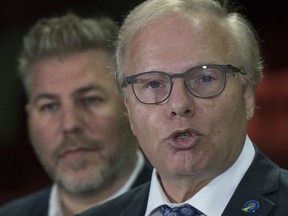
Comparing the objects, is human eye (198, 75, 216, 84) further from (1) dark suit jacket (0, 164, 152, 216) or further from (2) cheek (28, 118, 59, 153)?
(1) dark suit jacket (0, 164, 152, 216)

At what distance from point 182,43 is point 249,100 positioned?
0.30 metres

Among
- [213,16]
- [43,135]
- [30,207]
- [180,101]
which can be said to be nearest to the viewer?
[180,101]

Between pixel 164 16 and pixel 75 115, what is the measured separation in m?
1.06

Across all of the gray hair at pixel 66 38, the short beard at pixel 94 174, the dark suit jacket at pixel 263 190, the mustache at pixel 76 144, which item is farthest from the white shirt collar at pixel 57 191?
the dark suit jacket at pixel 263 190

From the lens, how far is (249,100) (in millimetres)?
2588

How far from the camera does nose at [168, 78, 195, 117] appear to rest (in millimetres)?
2385

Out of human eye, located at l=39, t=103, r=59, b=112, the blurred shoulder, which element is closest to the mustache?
human eye, located at l=39, t=103, r=59, b=112

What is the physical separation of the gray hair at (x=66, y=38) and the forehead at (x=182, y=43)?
1075 mm

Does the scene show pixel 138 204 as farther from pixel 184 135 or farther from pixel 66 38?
pixel 66 38

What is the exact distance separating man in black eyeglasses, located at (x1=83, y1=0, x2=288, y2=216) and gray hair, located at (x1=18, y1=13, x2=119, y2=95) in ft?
3.39

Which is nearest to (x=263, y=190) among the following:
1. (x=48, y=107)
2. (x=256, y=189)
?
(x=256, y=189)

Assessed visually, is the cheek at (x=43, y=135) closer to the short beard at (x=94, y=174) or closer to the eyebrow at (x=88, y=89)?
the short beard at (x=94, y=174)

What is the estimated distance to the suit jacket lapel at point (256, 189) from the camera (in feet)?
7.79

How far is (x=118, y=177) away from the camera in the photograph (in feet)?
11.7
